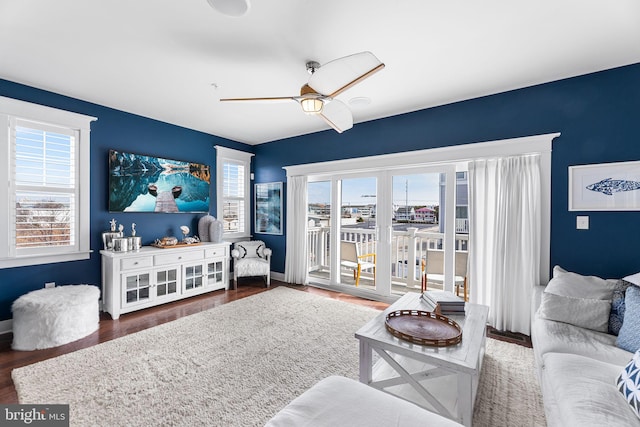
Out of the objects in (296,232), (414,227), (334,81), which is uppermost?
(334,81)

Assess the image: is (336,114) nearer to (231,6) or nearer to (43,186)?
(231,6)

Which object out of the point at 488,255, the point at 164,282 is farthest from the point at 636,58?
the point at 164,282

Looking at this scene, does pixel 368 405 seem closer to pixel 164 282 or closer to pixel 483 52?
pixel 483 52

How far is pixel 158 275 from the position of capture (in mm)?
3633

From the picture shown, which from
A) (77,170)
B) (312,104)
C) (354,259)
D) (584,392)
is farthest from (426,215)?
(77,170)

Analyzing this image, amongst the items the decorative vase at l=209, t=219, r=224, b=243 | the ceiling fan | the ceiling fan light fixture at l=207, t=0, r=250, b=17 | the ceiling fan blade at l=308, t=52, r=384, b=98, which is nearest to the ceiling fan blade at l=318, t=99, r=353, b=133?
the ceiling fan

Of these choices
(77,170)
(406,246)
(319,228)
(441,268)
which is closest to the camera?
(77,170)

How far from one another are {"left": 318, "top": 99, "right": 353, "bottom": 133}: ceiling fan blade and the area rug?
213 centimetres

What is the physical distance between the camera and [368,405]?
1.11m

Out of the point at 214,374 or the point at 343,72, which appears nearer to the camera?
the point at 343,72

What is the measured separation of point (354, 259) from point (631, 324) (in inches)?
117

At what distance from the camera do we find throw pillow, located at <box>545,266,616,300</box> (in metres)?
2.13

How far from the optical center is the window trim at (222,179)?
4.83 meters

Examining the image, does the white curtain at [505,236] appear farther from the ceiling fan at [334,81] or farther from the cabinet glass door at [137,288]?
the cabinet glass door at [137,288]
